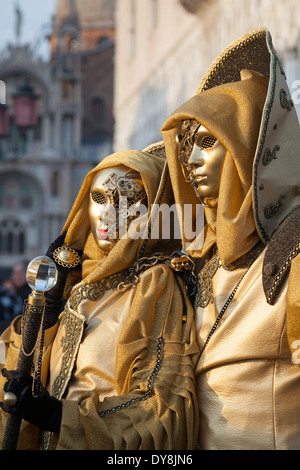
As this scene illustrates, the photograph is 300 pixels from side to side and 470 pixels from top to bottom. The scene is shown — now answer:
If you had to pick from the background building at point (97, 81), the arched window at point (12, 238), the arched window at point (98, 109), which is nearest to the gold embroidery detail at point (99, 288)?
the background building at point (97, 81)

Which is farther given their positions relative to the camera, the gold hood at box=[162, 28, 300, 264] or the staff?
the gold hood at box=[162, 28, 300, 264]

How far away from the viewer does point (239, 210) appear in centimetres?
286

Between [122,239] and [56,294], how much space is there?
1.39 feet

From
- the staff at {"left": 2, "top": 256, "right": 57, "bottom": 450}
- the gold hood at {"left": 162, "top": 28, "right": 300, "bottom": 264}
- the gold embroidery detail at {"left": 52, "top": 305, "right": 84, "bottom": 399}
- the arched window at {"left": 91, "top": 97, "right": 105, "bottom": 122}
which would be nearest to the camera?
the staff at {"left": 2, "top": 256, "right": 57, "bottom": 450}

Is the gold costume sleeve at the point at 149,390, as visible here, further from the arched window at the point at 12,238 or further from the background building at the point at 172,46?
the arched window at the point at 12,238

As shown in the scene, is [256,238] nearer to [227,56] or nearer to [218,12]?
[227,56]

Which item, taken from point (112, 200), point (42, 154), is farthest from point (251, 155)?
point (42, 154)

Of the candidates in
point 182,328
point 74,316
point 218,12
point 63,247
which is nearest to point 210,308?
point 182,328

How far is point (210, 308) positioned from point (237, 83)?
878 millimetres

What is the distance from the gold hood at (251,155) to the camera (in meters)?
2.81

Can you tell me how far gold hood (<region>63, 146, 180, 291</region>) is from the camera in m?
3.15

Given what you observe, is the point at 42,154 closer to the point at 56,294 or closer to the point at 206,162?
the point at 56,294

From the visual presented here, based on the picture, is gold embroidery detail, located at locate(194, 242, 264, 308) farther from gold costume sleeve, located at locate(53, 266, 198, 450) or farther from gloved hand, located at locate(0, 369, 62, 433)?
gloved hand, located at locate(0, 369, 62, 433)

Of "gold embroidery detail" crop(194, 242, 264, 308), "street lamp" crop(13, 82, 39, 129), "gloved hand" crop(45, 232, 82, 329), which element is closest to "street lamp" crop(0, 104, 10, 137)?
"street lamp" crop(13, 82, 39, 129)
